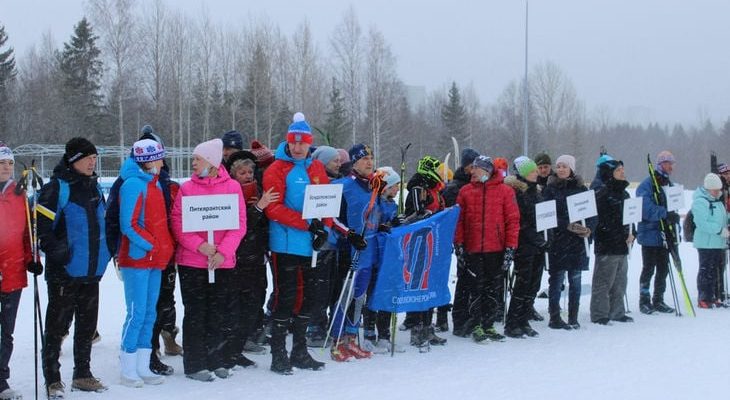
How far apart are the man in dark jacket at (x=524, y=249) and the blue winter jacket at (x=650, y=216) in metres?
2.47

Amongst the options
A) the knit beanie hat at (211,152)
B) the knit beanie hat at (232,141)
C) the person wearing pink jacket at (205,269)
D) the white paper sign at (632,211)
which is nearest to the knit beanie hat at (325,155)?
the knit beanie hat at (232,141)

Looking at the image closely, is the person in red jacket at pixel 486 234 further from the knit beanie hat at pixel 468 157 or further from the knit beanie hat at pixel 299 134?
the knit beanie hat at pixel 299 134

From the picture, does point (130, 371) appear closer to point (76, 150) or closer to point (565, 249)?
point (76, 150)

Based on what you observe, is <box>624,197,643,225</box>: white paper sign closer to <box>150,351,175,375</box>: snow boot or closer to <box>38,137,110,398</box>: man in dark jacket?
<box>150,351,175,375</box>: snow boot

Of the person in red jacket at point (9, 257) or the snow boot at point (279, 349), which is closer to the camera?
the person in red jacket at point (9, 257)

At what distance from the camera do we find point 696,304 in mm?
10430

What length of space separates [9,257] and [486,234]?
15.1 ft

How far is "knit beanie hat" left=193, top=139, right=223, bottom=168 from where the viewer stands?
18.7ft

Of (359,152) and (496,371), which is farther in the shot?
(359,152)

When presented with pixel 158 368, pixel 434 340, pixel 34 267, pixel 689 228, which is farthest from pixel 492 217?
pixel 689 228

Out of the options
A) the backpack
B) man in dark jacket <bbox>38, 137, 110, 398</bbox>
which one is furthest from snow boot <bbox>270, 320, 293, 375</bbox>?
the backpack

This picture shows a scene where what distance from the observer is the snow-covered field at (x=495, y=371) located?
18.4ft

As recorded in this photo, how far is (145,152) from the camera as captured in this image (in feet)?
18.2

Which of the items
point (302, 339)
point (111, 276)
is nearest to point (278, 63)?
point (111, 276)
